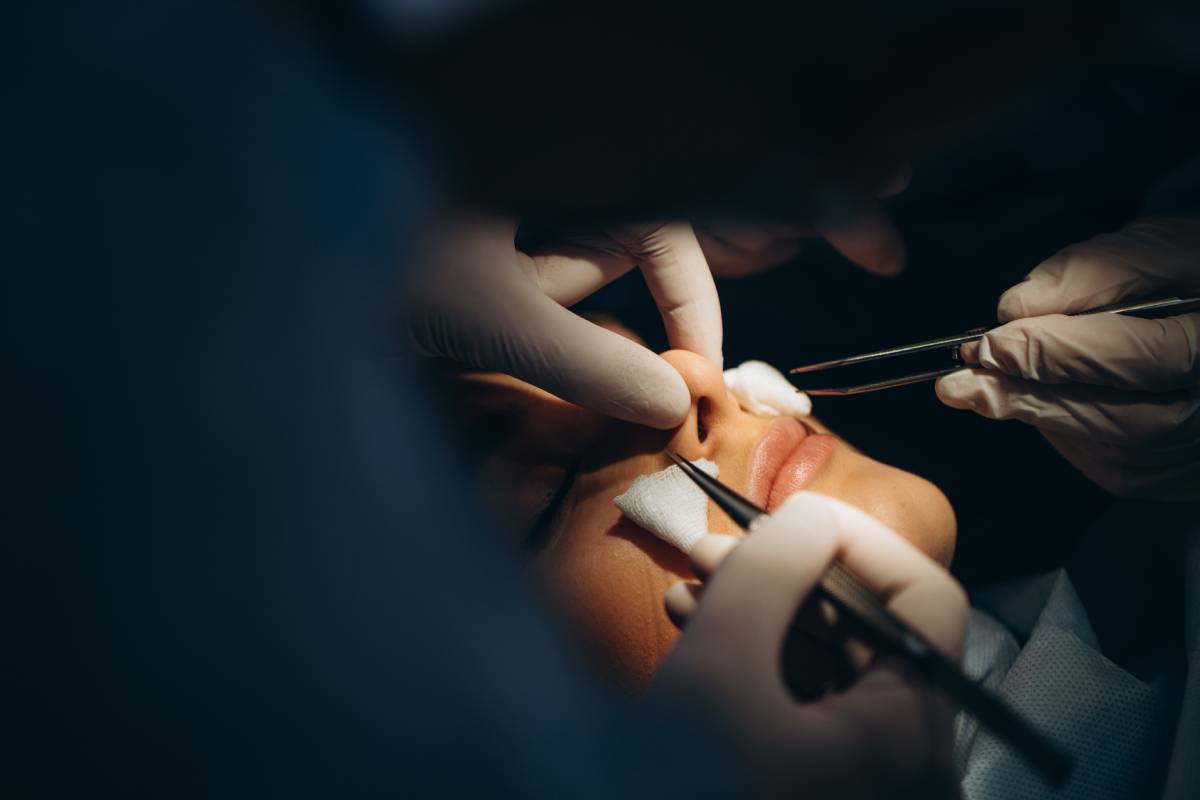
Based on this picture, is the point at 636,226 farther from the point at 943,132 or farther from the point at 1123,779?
the point at 1123,779

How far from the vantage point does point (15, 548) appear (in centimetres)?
69

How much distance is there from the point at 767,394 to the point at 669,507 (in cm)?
41

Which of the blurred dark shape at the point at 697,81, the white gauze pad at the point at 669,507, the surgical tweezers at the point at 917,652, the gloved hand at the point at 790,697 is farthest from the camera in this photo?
the white gauze pad at the point at 669,507

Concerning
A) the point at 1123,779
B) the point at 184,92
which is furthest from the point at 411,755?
the point at 1123,779

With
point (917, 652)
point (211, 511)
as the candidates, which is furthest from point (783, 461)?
point (211, 511)

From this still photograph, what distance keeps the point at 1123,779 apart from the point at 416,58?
1793mm

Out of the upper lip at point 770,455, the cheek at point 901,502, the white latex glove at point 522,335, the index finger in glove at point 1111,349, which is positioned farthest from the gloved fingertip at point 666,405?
the index finger in glove at point 1111,349

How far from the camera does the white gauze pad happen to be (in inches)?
40.3

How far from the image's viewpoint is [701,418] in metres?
1.23

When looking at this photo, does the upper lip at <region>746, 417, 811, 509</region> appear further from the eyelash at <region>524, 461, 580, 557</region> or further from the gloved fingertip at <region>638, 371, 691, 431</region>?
the eyelash at <region>524, 461, 580, 557</region>

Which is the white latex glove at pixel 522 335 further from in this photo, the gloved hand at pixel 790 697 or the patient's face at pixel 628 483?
the gloved hand at pixel 790 697

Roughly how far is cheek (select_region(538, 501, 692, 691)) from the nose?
0.20 metres

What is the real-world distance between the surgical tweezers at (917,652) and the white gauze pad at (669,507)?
154mm

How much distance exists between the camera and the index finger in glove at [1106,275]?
117 centimetres
